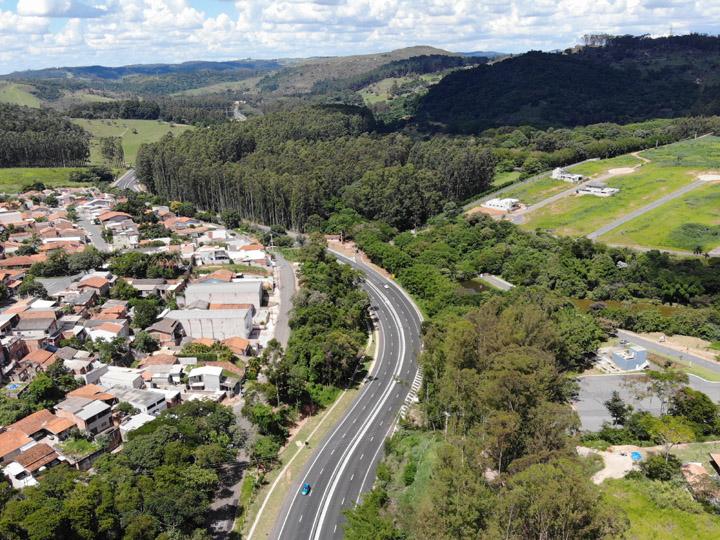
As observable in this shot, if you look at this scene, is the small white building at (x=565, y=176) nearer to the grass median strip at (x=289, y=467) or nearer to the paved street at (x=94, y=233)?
the grass median strip at (x=289, y=467)

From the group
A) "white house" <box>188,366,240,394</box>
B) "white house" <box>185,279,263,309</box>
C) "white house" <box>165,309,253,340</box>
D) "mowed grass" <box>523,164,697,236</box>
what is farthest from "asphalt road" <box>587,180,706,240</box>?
"white house" <box>188,366,240,394</box>

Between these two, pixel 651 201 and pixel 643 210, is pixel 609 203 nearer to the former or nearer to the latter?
pixel 643 210

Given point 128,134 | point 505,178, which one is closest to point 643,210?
point 505,178

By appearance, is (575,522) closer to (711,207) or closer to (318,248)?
(318,248)

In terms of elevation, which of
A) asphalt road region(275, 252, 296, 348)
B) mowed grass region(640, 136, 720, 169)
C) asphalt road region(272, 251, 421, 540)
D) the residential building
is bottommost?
asphalt road region(272, 251, 421, 540)

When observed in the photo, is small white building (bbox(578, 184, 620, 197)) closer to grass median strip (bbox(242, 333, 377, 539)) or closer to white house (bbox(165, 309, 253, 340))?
grass median strip (bbox(242, 333, 377, 539))
